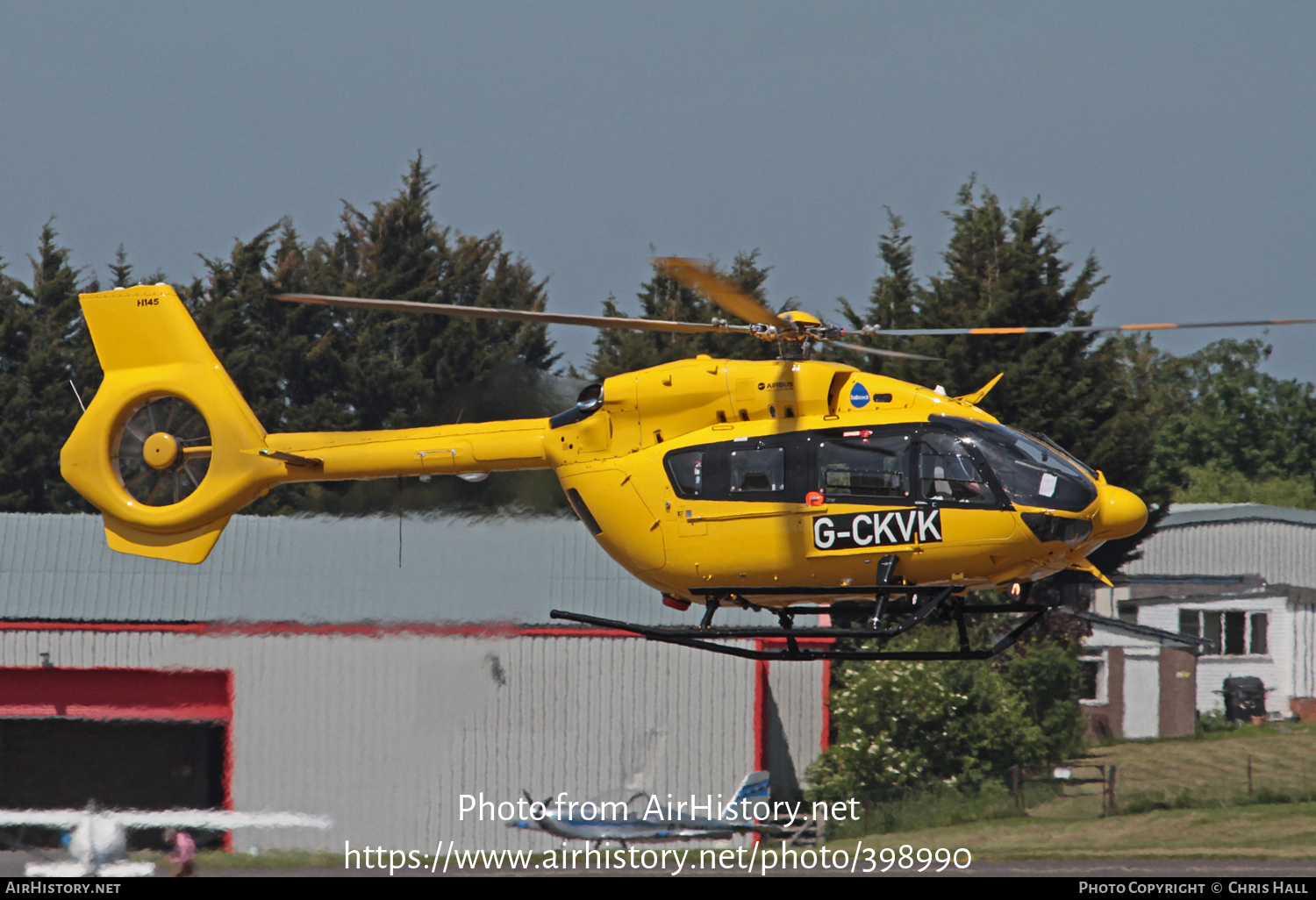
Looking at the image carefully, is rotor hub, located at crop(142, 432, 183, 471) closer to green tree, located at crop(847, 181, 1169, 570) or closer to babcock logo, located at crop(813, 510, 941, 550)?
babcock logo, located at crop(813, 510, 941, 550)

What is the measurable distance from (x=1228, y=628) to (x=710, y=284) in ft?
119

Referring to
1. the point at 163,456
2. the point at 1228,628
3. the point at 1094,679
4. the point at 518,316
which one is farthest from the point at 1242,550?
the point at 518,316

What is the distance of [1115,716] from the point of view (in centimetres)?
4166

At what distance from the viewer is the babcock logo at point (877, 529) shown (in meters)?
15.2

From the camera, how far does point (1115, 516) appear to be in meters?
15.0

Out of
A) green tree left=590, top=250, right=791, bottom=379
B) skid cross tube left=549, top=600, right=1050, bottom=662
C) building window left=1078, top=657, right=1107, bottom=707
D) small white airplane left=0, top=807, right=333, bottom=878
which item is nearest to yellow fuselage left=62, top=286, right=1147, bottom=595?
skid cross tube left=549, top=600, right=1050, bottom=662

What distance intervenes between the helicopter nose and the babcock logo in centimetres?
157

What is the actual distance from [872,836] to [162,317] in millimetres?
16014

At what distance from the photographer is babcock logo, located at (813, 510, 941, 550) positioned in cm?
1516

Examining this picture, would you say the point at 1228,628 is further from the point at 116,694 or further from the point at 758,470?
the point at 758,470

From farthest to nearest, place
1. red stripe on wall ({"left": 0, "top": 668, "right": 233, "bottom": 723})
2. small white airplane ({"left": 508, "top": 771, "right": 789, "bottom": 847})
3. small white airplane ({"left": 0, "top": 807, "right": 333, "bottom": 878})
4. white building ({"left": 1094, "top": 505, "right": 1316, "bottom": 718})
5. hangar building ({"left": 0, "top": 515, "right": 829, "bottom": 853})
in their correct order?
white building ({"left": 1094, "top": 505, "right": 1316, "bottom": 718}) < small white airplane ({"left": 508, "top": 771, "right": 789, "bottom": 847}) < red stripe on wall ({"left": 0, "top": 668, "right": 233, "bottom": 723}) < hangar building ({"left": 0, "top": 515, "right": 829, "bottom": 853}) < small white airplane ({"left": 0, "top": 807, "right": 333, "bottom": 878})

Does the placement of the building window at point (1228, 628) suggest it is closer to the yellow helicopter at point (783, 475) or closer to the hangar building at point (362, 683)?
the hangar building at point (362, 683)
